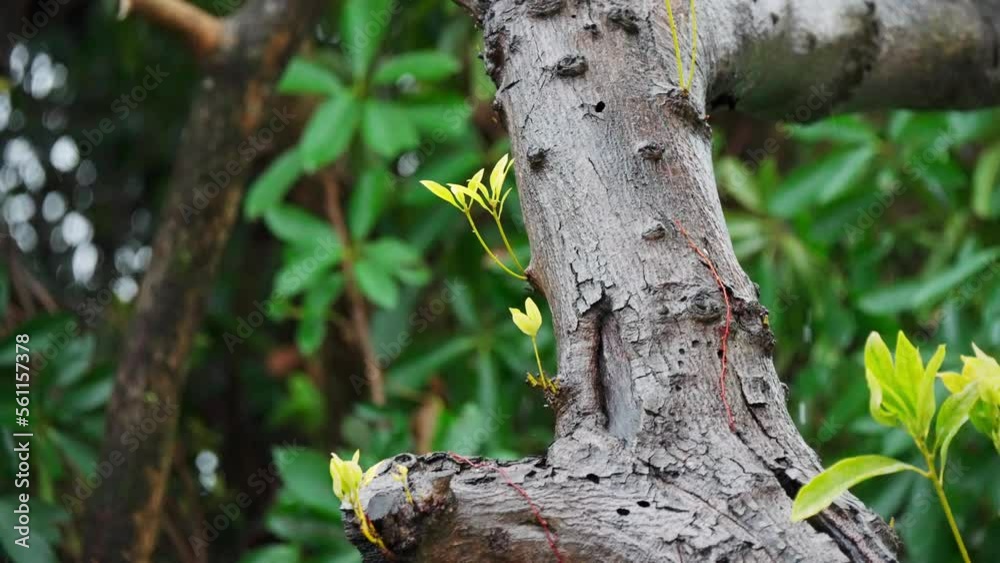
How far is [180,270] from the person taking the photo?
1501 millimetres

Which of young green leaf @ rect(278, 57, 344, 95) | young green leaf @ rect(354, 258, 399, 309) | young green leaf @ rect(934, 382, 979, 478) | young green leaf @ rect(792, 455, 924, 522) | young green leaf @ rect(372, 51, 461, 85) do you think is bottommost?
young green leaf @ rect(792, 455, 924, 522)

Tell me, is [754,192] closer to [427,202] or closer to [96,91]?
[427,202]

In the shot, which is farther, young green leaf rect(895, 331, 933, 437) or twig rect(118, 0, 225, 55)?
twig rect(118, 0, 225, 55)

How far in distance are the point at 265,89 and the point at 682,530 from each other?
1.19 m

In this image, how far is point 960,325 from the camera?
1.64 meters

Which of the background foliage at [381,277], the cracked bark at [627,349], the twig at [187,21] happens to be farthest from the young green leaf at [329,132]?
the cracked bark at [627,349]

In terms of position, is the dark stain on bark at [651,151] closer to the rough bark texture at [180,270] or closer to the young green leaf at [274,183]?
the rough bark texture at [180,270]

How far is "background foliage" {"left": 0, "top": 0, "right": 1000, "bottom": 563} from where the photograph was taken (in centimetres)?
166

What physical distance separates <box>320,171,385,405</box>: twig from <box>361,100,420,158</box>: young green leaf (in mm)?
277

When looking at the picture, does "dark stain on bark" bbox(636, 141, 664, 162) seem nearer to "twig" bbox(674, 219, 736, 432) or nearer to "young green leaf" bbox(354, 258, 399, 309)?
"twig" bbox(674, 219, 736, 432)
